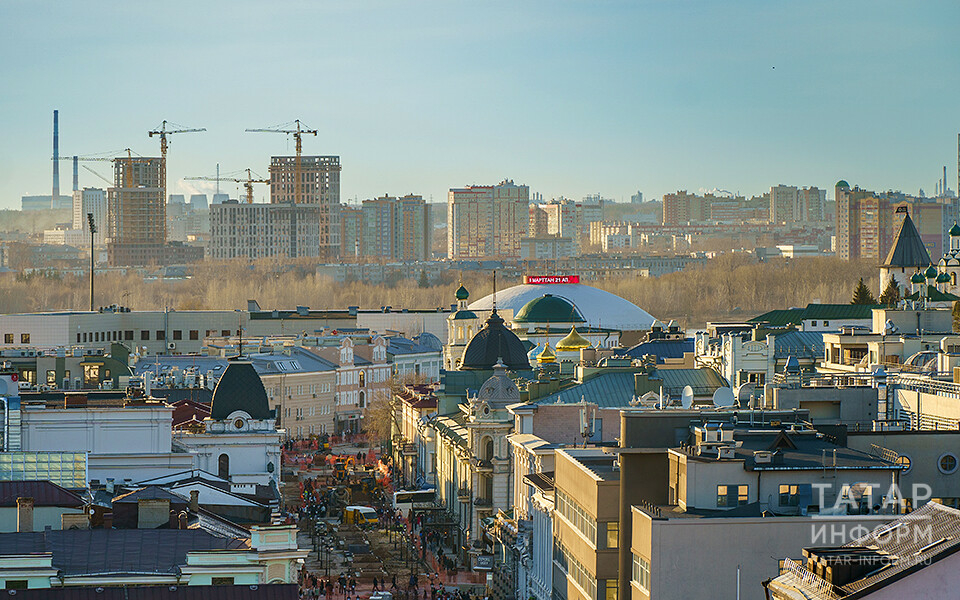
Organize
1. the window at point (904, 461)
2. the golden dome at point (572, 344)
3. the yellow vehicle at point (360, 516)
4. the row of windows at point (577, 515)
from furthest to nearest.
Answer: the golden dome at point (572, 344), the yellow vehicle at point (360, 516), the row of windows at point (577, 515), the window at point (904, 461)

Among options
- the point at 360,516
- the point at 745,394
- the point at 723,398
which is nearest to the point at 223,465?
the point at 360,516

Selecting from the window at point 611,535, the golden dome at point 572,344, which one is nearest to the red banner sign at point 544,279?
the golden dome at point 572,344

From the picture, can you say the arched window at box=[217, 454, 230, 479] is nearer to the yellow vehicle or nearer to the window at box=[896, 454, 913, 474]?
the yellow vehicle

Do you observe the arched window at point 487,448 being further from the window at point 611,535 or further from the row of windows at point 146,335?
the row of windows at point 146,335

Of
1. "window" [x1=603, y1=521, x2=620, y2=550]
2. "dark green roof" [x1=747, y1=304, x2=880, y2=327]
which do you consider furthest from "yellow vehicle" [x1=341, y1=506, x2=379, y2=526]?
"dark green roof" [x1=747, y1=304, x2=880, y2=327]

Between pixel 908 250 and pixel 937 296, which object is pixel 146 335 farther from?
pixel 937 296

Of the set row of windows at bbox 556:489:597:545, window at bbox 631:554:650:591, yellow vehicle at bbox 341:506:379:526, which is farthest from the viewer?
yellow vehicle at bbox 341:506:379:526
